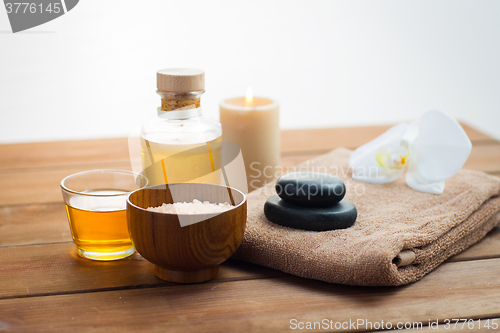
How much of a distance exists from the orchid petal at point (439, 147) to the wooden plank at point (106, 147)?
12.7 inches

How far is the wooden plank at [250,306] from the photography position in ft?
1.39

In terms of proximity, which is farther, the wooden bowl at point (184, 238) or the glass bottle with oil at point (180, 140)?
the glass bottle with oil at point (180, 140)

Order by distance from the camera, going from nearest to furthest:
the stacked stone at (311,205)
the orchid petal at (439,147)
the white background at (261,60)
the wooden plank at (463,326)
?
the wooden plank at (463,326) → the stacked stone at (311,205) → the orchid petal at (439,147) → the white background at (261,60)

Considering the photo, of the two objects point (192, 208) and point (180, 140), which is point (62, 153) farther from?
point (192, 208)

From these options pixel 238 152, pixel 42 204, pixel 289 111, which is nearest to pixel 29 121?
pixel 289 111

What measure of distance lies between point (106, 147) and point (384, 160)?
0.60 m

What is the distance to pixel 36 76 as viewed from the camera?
1585 mm

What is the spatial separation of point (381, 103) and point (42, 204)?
1.47 meters

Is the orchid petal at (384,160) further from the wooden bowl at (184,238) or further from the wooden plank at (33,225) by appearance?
the wooden plank at (33,225)

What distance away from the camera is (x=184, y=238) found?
45 cm

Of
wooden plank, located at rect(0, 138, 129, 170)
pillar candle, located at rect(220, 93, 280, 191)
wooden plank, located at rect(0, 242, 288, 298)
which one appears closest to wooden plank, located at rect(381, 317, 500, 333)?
wooden plank, located at rect(0, 242, 288, 298)

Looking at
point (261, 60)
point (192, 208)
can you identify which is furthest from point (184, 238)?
point (261, 60)

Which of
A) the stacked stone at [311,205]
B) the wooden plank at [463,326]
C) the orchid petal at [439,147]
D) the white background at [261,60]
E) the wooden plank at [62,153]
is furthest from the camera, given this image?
the white background at [261,60]

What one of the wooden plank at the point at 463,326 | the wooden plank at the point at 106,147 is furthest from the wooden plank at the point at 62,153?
the wooden plank at the point at 463,326
